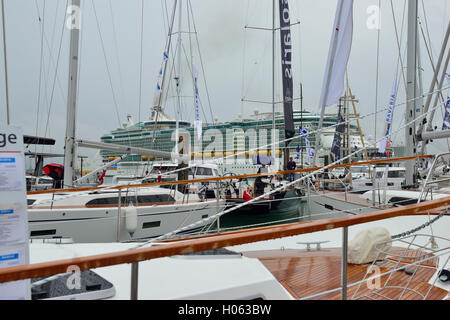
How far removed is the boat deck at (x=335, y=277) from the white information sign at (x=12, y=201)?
1685 millimetres

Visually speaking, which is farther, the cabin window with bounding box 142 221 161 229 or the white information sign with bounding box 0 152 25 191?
the cabin window with bounding box 142 221 161 229

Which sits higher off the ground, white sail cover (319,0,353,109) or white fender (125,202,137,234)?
white sail cover (319,0,353,109)

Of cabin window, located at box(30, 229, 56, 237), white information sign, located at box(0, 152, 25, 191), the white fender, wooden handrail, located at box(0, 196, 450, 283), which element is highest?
white information sign, located at box(0, 152, 25, 191)

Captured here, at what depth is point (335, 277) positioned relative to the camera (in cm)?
256

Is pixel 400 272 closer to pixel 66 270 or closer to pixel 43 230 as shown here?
pixel 66 270

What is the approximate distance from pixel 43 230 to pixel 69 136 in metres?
1.93

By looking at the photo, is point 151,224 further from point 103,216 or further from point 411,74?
point 411,74

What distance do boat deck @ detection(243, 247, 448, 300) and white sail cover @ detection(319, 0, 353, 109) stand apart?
10.8 feet

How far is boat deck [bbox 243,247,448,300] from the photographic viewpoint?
226 cm

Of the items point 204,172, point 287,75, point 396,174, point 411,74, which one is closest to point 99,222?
point 411,74

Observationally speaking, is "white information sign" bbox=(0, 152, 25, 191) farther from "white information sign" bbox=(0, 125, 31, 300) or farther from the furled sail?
the furled sail

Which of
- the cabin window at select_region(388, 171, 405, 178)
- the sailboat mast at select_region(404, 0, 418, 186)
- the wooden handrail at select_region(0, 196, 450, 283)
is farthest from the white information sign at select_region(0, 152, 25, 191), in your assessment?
the cabin window at select_region(388, 171, 405, 178)

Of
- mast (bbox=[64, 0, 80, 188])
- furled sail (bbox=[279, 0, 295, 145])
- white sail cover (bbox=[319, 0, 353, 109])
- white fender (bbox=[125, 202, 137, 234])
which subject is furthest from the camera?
furled sail (bbox=[279, 0, 295, 145])

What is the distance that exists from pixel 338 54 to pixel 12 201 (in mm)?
5800
